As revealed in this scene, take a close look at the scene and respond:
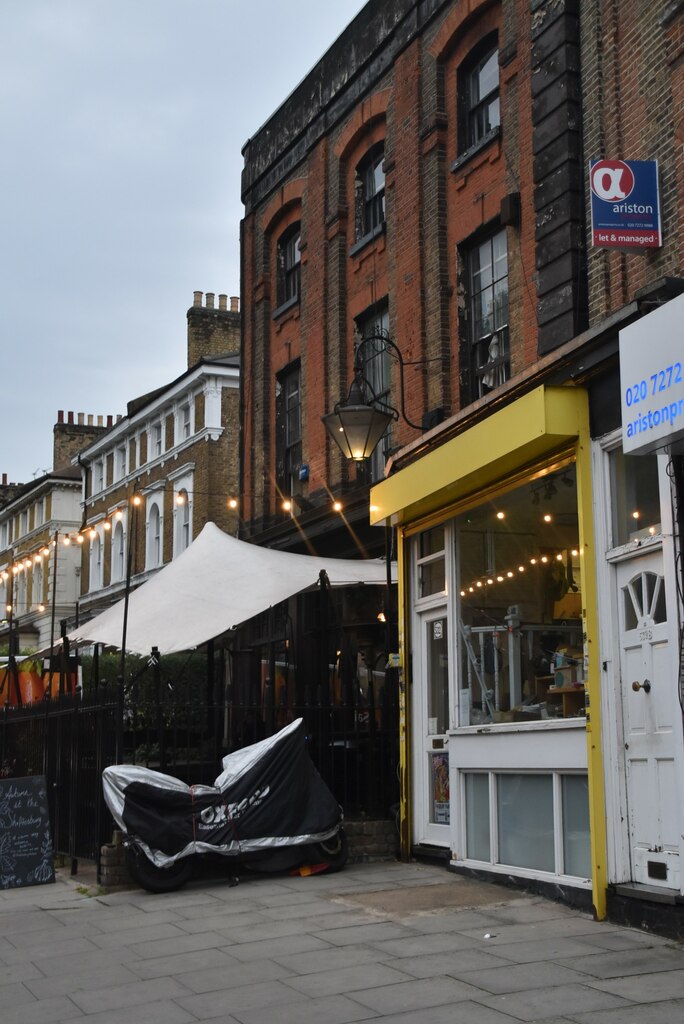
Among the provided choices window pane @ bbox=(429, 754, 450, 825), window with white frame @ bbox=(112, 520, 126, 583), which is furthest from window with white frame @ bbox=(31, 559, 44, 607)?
window pane @ bbox=(429, 754, 450, 825)

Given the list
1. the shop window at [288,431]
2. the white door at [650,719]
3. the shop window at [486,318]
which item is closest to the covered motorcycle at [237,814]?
the white door at [650,719]

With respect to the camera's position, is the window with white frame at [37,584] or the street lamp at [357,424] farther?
the window with white frame at [37,584]

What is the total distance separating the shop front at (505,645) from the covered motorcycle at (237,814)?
3.80 feet

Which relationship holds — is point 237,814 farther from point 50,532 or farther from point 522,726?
point 50,532

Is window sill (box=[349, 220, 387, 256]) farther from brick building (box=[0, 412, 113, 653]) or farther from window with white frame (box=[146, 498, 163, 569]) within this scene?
brick building (box=[0, 412, 113, 653])

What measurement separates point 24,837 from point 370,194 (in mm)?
10565

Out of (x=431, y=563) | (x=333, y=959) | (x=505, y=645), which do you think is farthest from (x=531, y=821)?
(x=431, y=563)

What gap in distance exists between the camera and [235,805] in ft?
35.1

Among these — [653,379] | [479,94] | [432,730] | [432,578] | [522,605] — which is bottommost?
[432,730]

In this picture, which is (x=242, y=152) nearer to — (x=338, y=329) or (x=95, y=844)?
(x=338, y=329)

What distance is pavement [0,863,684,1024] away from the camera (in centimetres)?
608

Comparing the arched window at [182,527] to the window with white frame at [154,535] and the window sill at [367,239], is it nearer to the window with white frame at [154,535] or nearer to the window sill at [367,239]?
the window with white frame at [154,535]

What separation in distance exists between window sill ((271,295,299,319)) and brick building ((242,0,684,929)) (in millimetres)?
72

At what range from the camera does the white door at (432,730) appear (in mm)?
11539
